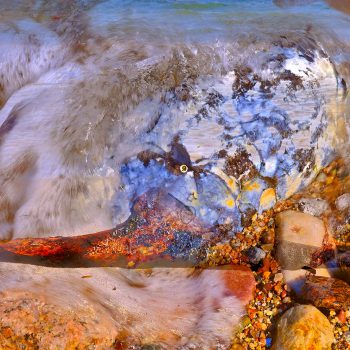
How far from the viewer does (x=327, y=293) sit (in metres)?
2.83

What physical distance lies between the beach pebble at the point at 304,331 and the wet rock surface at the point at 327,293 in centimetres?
9

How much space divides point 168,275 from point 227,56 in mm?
1816

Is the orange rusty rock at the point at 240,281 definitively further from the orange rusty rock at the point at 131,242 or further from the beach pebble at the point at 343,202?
the beach pebble at the point at 343,202

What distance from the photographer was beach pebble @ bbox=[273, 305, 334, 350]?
2.57m

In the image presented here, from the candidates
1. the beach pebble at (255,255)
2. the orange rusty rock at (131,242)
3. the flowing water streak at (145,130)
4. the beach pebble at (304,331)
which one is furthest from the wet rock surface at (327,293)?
the orange rusty rock at (131,242)

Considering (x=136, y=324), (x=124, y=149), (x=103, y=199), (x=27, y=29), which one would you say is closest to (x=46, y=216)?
(x=103, y=199)

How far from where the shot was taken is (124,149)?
9.78ft

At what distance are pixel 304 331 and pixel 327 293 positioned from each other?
37cm

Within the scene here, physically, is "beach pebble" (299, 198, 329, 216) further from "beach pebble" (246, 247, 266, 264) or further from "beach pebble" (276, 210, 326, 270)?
"beach pebble" (246, 247, 266, 264)

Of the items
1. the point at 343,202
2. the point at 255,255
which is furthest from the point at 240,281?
the point at 343,202

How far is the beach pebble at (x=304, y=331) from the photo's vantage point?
257cm

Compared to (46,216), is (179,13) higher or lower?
higher

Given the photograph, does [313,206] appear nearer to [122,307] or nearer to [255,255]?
[255,255]

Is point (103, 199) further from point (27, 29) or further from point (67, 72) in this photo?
point (27, 29)
